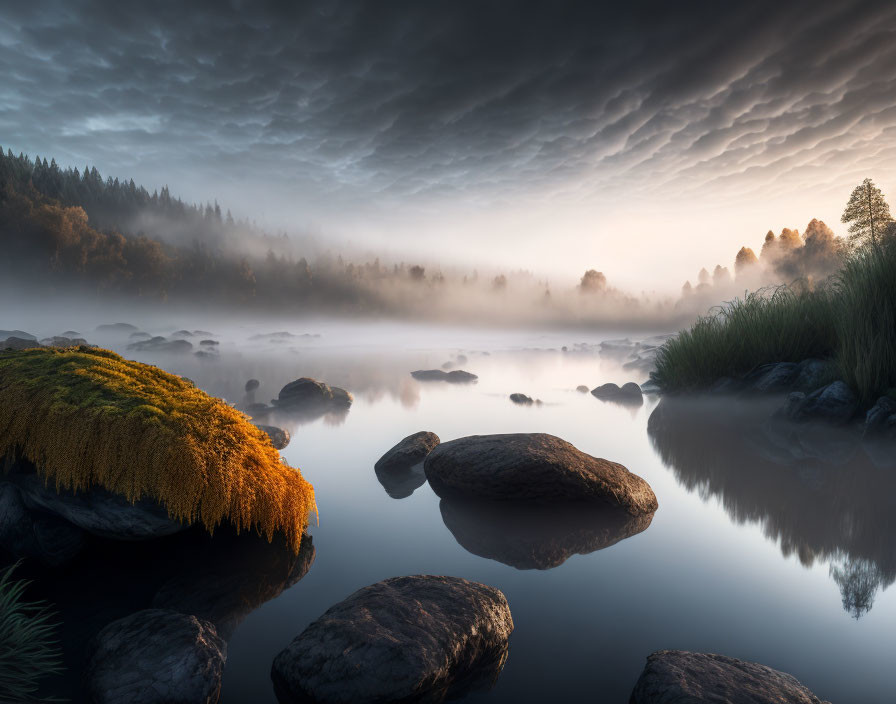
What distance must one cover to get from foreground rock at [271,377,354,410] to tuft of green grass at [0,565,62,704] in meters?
12.9

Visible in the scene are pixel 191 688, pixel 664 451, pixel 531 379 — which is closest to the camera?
pixel 191 688

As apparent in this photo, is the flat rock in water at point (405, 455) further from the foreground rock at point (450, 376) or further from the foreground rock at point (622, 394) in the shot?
the foreground rock at point (450, 376)

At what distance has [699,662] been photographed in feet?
11.2

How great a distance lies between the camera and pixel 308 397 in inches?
672

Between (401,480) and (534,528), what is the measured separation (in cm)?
316

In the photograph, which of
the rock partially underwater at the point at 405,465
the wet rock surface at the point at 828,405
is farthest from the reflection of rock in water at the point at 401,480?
the wet rock surface at the point at 828,405

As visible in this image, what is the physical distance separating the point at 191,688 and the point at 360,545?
2.82 m

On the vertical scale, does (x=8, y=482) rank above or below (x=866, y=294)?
below

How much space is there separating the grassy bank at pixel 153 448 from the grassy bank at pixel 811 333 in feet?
40.4

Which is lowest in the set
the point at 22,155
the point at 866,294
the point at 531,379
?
the point at 531,379

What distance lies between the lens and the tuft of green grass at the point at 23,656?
10.5 feet

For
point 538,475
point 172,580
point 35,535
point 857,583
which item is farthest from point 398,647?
point 857,583

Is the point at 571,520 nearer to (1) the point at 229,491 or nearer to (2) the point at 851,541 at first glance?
(2) the point at 851,541

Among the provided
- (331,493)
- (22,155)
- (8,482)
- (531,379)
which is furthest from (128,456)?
(22,155)
